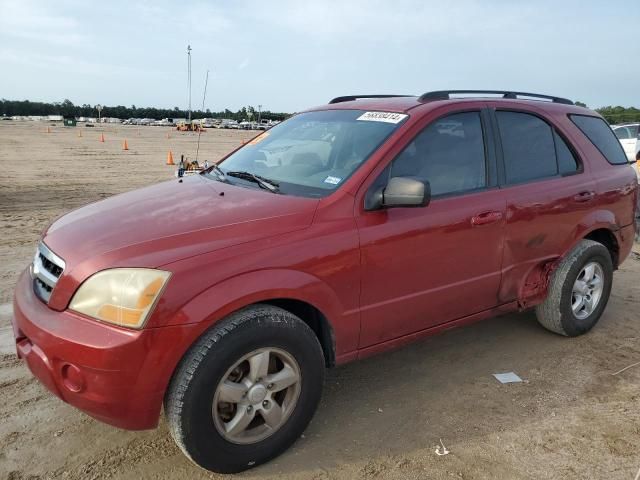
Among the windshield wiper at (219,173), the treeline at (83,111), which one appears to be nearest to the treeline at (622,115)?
the windshield wiper at (219,173)

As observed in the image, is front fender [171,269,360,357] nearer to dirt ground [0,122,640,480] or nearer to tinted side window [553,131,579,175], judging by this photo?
dirt ground [0,122,640,480]

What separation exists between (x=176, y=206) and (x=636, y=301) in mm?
4667

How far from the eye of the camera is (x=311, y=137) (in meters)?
3.65

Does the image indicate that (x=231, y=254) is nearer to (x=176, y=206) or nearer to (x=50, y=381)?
(x=176, y=206)

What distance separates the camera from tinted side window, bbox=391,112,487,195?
322 cm

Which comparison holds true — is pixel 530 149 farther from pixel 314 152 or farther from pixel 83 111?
pixel 83 111

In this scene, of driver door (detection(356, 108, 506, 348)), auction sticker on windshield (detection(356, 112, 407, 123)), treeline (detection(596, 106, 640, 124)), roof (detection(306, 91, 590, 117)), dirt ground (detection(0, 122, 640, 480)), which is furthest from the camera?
treeline (detection(596, 106, 640, 124))

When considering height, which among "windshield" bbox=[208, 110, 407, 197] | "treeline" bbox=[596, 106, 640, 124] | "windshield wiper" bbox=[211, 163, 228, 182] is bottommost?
"windshield wiper" bbox=[211, 163, 228, 182]

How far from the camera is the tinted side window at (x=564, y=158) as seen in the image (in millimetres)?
4090

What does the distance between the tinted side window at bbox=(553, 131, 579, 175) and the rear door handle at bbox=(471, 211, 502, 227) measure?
935 mm

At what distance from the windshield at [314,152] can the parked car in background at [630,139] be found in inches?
546

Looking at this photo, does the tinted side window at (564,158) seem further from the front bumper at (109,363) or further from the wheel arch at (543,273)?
the front bumper at (109,363)

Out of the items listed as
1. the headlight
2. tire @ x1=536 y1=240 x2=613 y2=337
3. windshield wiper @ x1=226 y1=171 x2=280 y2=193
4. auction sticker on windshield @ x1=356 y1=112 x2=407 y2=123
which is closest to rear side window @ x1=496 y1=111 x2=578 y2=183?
tire @ x1=536 y1=240 x2=613 y2=337

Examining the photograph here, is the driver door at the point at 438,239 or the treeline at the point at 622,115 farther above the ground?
the treeline at the point at 622,115
